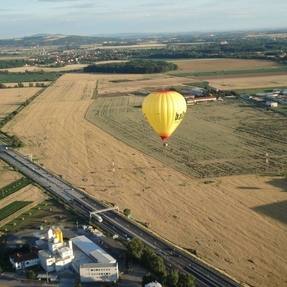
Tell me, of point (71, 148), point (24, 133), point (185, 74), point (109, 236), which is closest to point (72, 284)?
point (109, 236)

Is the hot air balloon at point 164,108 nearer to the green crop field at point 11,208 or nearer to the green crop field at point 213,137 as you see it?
the green crop field at point 213,137

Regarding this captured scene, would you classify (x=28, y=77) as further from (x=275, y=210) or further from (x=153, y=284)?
(x=153, y=284)

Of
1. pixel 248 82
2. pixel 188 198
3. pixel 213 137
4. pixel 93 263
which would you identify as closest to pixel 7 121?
pixel 213 137

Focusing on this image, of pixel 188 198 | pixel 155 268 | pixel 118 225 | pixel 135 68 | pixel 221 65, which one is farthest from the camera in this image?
pixel 221 65

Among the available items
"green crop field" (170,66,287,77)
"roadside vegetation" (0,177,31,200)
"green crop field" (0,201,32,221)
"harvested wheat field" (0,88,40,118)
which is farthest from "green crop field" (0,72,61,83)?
"green crop field" (0,201,32,221)

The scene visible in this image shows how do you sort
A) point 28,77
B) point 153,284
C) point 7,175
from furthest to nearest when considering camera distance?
1. point 28,77
2. point 7,175
3. point 153,284

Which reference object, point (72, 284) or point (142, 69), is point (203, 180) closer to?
point (72, 284)
